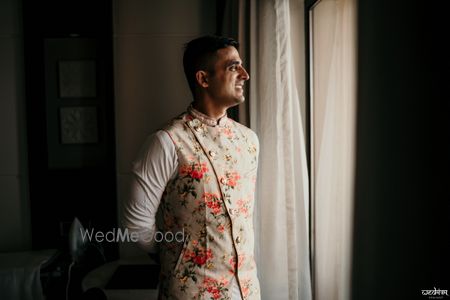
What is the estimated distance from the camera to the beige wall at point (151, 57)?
2.02 metres

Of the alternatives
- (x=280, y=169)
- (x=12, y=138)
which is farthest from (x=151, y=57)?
(x=280, y=169)

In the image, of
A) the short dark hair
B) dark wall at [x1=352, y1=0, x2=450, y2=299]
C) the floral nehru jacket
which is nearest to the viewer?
dark wall at [x1=352, y1=0, x2=450, y2=299]

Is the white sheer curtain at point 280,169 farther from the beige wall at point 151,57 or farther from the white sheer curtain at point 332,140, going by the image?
the beige wall at point 151,57

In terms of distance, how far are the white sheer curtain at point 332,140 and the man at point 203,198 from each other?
0.31 metres

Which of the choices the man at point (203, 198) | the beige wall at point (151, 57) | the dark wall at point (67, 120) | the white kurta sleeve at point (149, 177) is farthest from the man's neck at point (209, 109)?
the dark wall at point (67, 120)

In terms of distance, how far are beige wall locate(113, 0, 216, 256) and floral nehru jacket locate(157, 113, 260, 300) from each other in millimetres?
1044

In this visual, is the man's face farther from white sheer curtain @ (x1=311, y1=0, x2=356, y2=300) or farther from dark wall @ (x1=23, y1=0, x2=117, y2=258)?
dark wall @ (x1=23, y1=0, x2=117, y2=258)

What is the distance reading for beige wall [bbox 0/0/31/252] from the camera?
6.66 feet

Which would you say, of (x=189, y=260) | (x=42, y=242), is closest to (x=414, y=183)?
(x=189, y=260)

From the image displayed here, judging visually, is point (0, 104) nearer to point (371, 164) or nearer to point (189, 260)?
point (189, 260)

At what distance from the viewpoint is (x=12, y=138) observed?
207cm

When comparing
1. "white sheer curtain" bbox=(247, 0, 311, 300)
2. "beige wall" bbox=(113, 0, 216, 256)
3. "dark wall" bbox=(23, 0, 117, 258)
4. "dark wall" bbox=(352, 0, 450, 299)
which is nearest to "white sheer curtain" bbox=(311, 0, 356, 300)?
"white sheer curtain" bbox=(247, 0, 311, 300)

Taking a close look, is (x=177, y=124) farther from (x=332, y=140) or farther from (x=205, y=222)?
(x=332, y=140)

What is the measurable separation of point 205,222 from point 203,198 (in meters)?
0.07
